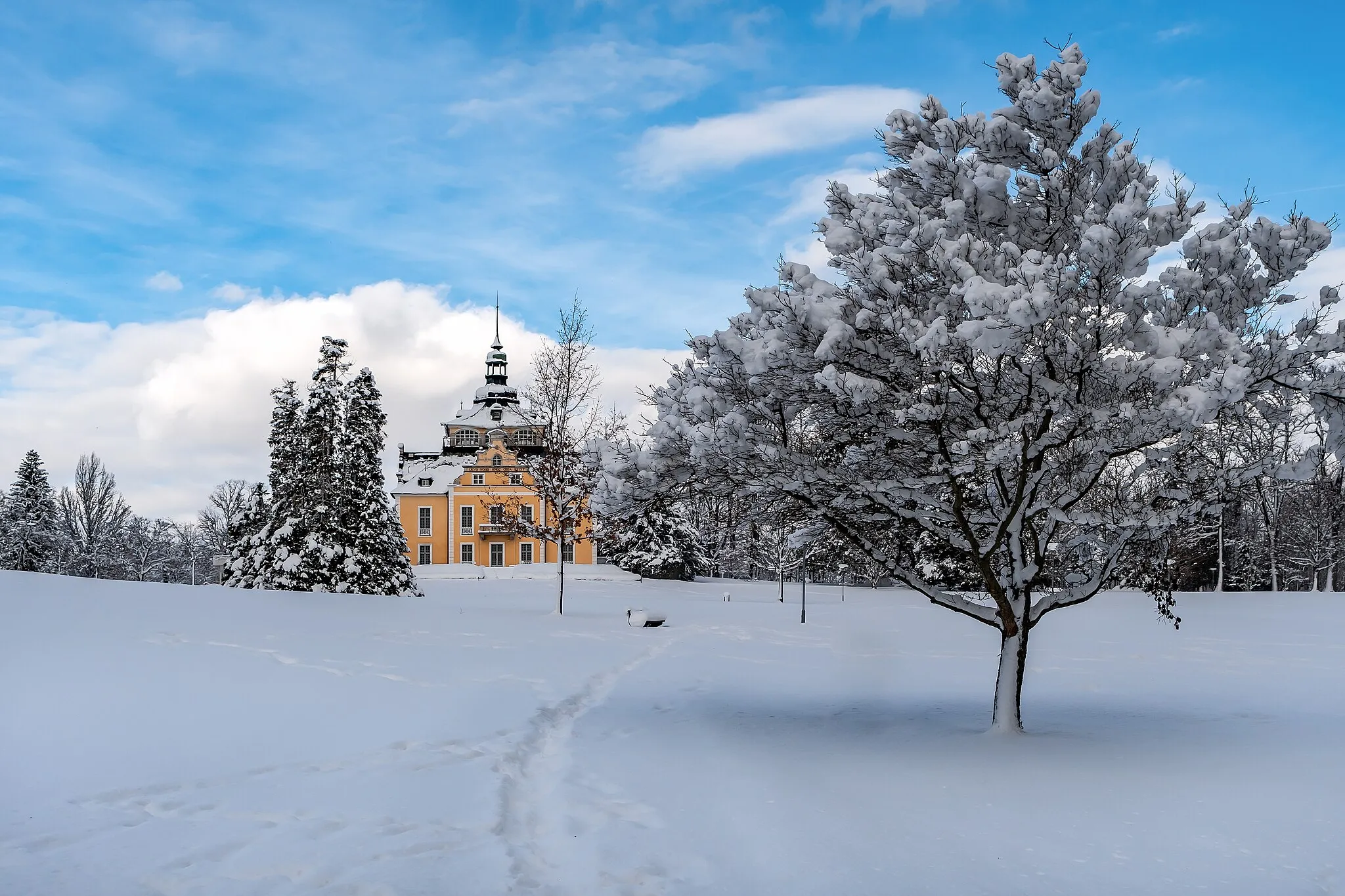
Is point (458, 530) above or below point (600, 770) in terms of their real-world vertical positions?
above

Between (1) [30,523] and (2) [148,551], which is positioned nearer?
(1) [30,523]

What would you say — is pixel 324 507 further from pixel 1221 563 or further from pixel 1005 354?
pixel 1221 563

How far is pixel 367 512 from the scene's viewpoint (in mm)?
33844

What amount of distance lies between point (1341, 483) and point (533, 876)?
11561 mm

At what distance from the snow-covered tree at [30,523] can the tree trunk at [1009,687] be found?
175ft

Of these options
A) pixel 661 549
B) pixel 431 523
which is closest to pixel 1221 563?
pixel 661 549

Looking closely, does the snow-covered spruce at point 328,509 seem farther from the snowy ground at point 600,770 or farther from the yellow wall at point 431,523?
the yellow wall at point 431,523

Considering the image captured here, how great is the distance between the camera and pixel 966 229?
9.38 metres

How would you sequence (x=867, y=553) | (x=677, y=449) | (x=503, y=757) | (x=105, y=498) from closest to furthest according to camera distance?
(x=503, y=757), (x=677, y=449), (x=867, y=553), (x=105, y=498)

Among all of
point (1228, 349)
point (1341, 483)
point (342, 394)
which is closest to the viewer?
point (1228, 349)

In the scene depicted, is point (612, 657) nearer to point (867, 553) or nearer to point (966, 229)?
point (867, 553)

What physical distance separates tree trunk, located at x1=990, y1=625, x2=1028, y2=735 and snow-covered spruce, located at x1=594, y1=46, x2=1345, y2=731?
0.02 meters

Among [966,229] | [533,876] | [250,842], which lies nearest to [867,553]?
[966,229]

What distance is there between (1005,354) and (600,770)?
4979 millimetres
